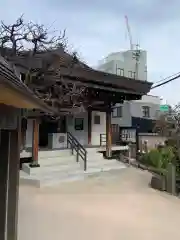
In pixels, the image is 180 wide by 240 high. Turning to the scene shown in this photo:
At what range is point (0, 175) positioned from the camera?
463cm

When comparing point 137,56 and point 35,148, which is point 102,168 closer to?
point 35,148

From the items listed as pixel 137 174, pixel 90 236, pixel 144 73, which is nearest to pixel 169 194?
pixel 137 174

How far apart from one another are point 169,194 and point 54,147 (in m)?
6.79

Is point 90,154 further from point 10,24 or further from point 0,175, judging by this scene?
point 0,175

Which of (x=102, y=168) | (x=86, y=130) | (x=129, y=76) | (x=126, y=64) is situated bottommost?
(x=102, y=168)

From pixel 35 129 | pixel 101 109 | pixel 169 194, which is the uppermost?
pixel 101 109

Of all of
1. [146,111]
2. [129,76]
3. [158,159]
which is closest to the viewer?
[158,159]

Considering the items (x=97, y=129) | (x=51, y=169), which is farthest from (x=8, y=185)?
(x=97, y=129)

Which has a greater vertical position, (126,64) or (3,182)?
(126,64)

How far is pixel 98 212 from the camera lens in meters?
8.15

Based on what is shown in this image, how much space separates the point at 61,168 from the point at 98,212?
17.1 feet

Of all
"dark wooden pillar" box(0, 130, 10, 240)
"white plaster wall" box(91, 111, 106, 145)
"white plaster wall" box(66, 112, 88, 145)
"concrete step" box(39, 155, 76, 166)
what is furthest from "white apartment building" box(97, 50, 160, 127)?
"dark wooden pillar" box(0, 130, 10, 240)

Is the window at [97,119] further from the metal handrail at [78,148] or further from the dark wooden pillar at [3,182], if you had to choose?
the dark wooden pillar at [3,182]

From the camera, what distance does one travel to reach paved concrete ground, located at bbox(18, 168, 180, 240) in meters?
6.49
